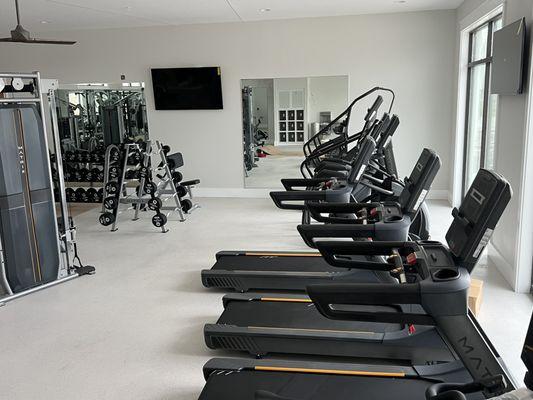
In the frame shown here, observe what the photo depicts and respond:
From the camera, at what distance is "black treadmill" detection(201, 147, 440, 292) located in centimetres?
263

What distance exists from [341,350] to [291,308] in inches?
24.9

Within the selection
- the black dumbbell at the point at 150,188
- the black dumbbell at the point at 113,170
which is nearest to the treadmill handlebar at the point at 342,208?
the black dumbbell at the point at 150,188

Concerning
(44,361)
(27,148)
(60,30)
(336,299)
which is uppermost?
(60,30)

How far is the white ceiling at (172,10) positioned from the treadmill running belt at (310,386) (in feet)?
15.9

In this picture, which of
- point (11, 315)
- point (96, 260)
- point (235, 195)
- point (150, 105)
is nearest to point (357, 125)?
point (235, 195)

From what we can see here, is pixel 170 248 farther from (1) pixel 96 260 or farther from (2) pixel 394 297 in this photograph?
(2) pixel 394 297

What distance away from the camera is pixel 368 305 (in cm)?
176

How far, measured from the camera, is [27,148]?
4.21 m

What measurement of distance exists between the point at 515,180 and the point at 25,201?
13.7 ft

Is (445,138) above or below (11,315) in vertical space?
above

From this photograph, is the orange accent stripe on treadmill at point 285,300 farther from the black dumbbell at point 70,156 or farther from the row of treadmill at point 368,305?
the black dumbbell at point 70,156

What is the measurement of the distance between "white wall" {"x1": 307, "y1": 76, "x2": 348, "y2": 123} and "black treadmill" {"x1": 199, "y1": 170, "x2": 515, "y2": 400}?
565 centimetres

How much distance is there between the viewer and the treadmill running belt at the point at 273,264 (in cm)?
432

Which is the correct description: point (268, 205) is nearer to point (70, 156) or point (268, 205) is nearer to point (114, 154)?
point (114, 154)
